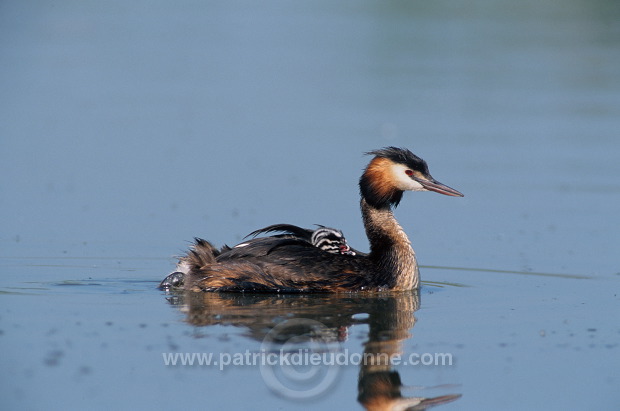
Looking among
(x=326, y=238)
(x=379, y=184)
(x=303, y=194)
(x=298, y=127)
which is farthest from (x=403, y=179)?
(x=298, y=127)

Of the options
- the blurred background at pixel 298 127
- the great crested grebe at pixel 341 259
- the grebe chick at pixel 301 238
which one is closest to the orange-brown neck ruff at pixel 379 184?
the great crested grebe at pixel 341 259

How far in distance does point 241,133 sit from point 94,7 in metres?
15.9

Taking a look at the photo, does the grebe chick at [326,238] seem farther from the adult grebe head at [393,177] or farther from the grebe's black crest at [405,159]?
the grebe's black crest at [405,159]

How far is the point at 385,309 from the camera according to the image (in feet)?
32.0

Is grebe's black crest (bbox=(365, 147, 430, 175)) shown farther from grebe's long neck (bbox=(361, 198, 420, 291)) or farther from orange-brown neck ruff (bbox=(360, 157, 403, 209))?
grebe's long neck (bbox=(361, 198, 420, 291))

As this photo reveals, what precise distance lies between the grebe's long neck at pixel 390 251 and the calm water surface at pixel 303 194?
0.32 metres

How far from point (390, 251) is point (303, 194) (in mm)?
3254

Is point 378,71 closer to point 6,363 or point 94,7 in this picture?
point 94,7

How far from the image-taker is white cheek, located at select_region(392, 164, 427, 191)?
10.9 m

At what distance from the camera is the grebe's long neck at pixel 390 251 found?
10.5 m

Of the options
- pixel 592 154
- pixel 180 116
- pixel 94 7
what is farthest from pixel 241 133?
pixel 94 7

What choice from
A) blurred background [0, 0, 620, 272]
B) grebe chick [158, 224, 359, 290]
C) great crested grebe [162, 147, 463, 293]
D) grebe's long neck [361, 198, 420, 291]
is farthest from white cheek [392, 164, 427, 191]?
blurred background [0, 0, 620, 272]

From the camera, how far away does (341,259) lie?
33.8 feet

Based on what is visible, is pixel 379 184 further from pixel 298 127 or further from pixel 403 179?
pixel 298 127
